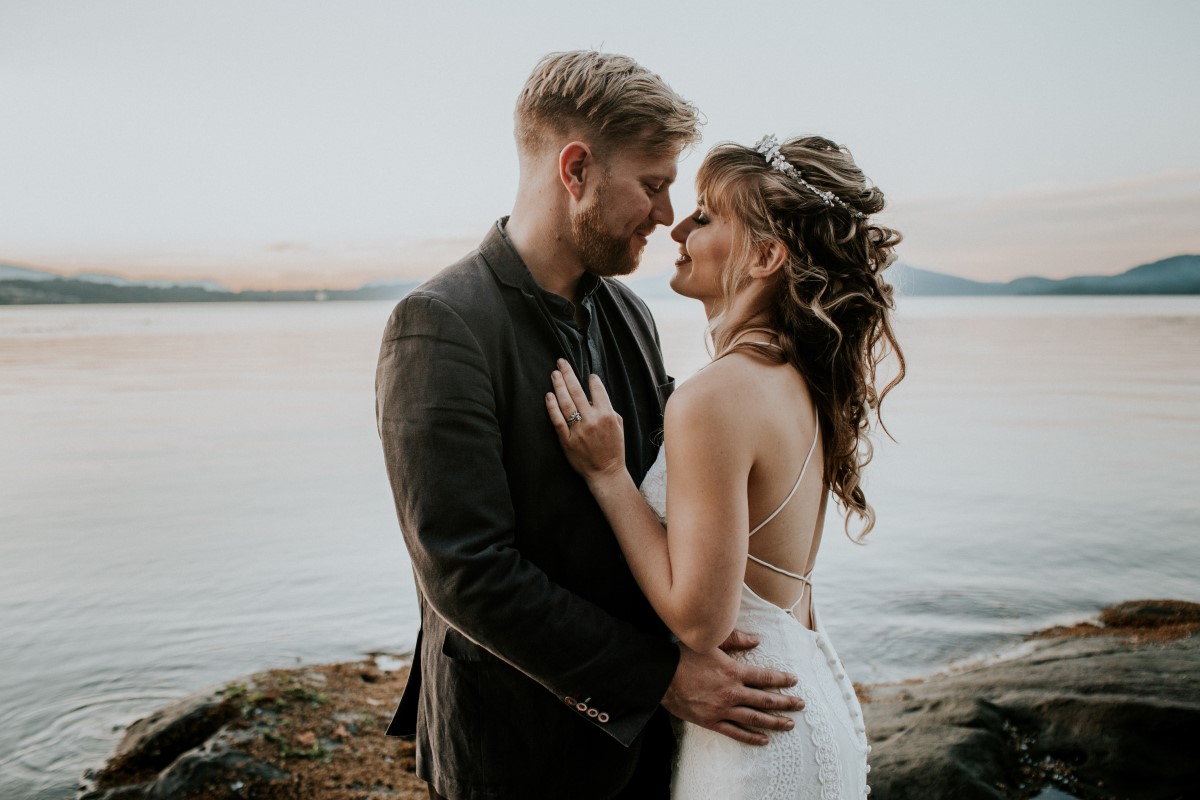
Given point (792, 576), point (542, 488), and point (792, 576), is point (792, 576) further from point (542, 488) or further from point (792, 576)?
point (542, 488)

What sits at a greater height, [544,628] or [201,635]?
[544,628]

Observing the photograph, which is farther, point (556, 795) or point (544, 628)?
point (556, 795)

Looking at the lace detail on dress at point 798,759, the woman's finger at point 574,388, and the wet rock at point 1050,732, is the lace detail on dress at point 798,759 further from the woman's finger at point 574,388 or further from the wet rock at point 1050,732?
the wet rock at point 1050,732

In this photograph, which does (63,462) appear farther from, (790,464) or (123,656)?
(790,464)

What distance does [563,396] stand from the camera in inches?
80.6

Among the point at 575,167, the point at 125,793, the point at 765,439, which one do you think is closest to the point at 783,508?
the point at 765,439

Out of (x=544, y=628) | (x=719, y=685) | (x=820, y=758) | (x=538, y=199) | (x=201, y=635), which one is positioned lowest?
(x=201, y=635)

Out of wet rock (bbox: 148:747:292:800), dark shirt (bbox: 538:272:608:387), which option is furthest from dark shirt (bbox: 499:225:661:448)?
wet rock (bbox: 148:747:292:800)

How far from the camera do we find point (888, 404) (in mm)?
20375

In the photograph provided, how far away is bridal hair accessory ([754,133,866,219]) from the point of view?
2.15m

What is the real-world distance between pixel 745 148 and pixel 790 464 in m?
0.85

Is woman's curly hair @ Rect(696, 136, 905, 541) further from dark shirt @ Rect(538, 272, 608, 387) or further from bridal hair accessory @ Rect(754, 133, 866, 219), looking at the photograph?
dark shirt @ Rect(538, 272, 608, 387)

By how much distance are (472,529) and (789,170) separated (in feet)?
3.89

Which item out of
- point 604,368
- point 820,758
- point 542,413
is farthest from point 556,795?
point 604,368
